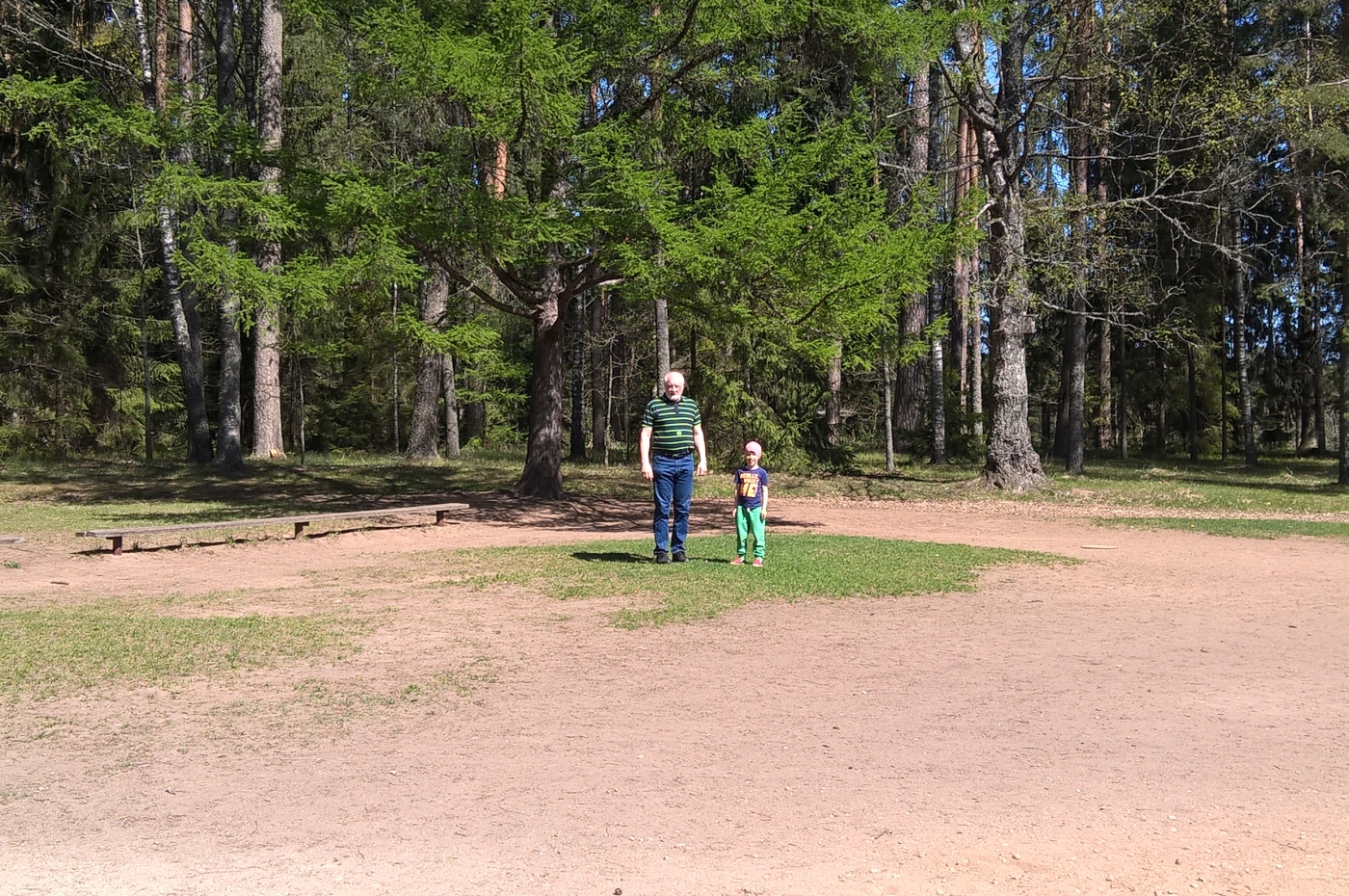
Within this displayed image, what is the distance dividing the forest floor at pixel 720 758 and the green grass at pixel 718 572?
516 mm

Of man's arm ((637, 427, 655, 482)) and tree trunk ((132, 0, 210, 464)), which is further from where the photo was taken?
tree trunk ((132, 0, 210, 464))

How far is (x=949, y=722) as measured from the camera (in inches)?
231

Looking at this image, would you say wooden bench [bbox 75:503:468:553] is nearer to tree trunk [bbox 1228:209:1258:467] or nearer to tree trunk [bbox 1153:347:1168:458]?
tree trunk [bbox 1228:209:1258:467]

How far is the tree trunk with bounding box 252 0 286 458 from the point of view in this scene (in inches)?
766

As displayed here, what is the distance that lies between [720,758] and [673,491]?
5.70m

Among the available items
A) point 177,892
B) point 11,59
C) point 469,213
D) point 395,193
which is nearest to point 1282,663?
point 177,892

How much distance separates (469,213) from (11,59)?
53.4 ft

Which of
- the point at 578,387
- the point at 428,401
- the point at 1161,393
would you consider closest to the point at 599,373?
the point at 578,387

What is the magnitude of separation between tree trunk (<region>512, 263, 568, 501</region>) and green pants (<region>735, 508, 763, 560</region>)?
26.2 ft

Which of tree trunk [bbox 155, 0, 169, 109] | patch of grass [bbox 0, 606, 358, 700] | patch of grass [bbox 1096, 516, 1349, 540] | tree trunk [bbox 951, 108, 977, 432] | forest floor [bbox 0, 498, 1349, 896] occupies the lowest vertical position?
forest floor [bbox 0, 498, 1349, 896]

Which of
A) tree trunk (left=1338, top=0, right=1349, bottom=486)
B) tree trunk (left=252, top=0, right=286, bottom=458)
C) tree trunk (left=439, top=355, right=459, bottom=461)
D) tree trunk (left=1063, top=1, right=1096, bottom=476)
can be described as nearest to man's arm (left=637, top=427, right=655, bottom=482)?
tree trunk (left=252, top=0, right=286, bottom=458)

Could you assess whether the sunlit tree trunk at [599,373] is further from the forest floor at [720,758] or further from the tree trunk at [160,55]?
the forest floor at [720,758]

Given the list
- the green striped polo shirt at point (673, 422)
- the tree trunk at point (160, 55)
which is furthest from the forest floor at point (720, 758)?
the tree trunk at point (160, 55)

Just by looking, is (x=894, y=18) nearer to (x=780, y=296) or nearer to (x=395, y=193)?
(x=780, y=296)
